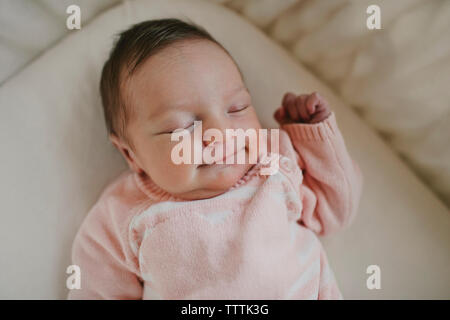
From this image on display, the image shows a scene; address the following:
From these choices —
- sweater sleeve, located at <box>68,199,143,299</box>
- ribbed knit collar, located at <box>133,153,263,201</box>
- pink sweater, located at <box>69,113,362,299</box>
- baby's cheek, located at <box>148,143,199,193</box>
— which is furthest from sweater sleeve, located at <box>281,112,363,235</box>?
sweater sleeve, located at <box>68,199,143,299</box>

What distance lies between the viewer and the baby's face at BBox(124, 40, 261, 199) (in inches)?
26.7

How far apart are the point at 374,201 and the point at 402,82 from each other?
280 mm

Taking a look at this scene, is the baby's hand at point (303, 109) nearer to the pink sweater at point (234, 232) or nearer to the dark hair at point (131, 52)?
the pink sweater at point (234, 232)

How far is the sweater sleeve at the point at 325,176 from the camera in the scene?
0.79 meters

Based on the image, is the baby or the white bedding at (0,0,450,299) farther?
the white bedding at (0,0,450,299)

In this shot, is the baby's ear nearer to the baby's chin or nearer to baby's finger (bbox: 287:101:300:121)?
the baby's chin

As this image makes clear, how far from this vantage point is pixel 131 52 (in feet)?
2.39

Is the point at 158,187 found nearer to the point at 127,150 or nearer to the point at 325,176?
Result: the point at 127,150

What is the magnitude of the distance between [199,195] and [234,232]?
0.32 ft

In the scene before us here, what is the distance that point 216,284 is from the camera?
0.69m

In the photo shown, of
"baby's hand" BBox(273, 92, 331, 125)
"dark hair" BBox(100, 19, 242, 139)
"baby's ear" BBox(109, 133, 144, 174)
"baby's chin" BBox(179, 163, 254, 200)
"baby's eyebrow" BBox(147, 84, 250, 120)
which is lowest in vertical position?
"baby's chin" BBox(179, 163, 254, 200)

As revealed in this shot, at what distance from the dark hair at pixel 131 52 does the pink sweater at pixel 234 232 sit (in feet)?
0.48

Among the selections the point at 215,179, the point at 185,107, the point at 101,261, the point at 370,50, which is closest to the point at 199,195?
the point at 215,179

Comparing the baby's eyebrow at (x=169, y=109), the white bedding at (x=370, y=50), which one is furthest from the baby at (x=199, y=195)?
the white bedding at (x=370, y=50)
